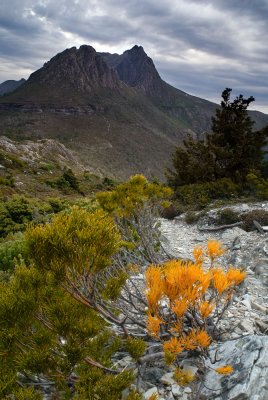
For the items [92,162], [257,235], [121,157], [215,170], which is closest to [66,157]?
[92,162]

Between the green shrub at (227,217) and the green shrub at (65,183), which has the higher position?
the green shrub at (227,217)

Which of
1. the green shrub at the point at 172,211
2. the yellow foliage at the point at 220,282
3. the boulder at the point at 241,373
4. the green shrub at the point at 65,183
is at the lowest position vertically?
the green shrub at the point at 65,183

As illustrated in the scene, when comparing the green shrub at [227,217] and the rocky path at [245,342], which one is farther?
the green shrub at [227,217]

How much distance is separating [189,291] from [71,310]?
Result: 0.95m

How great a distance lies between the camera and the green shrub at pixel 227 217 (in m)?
11.9

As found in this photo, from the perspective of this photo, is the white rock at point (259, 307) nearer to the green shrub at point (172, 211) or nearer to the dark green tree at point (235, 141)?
the green shrub at point (172, 211)

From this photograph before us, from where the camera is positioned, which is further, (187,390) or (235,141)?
(235,141)

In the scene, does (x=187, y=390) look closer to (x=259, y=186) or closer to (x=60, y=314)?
(x=60, y=314)

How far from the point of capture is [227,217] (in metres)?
12.0

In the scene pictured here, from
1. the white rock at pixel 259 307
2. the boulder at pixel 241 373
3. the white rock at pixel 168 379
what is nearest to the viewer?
the boulder at pixel 241 373

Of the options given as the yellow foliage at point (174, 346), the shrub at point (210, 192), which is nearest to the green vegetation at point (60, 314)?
the yellow foliage at point (174, 346)

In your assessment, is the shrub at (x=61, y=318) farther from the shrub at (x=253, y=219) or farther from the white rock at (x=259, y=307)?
the shrub at (x=253, y=219)

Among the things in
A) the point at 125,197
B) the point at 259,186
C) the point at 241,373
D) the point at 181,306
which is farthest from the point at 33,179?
the point at 181,306

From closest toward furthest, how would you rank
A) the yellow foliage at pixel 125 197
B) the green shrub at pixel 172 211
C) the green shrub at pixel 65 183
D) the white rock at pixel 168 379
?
the white rock at pixel 168 379
the yellow foliage at pixel 125 197
the green shrub at pixel 172 211
the green shrub at pixel 65 183
